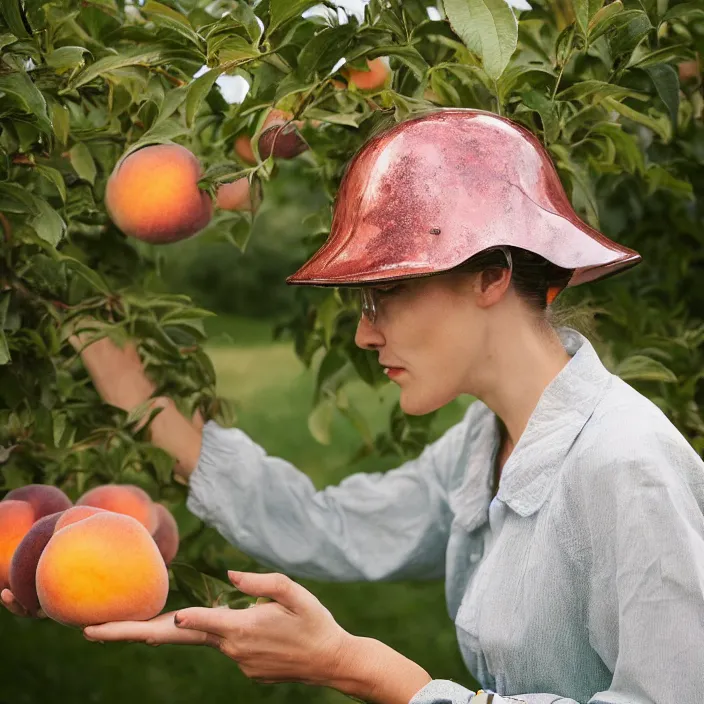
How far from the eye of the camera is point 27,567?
1.12 meters

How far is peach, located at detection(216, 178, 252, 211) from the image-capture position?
144 cm

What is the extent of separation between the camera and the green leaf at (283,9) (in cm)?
101

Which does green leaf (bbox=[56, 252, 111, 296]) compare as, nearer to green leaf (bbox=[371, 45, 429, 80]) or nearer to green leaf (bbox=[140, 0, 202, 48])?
green leaf (bbox=[140, 0, 202, 48])

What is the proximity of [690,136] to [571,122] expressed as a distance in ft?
1.51

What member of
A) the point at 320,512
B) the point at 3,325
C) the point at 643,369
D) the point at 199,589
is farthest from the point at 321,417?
the point at 3,325

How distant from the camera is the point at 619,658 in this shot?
97 cm

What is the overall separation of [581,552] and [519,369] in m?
0.20

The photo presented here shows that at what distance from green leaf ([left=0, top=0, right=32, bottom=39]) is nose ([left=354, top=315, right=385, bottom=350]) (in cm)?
43

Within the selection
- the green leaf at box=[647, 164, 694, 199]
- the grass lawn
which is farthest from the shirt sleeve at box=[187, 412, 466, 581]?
the green leaf at box=[647, 164, 694, 199]

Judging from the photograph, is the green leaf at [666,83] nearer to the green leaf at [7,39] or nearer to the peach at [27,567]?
the green leaf at [7,39]

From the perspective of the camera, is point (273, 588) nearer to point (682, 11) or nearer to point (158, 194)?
point (158, 194)

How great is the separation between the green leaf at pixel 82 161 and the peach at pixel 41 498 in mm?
351

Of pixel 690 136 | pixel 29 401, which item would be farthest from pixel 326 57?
pixel 690 136

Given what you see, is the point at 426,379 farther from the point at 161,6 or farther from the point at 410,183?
the point at 161,6
